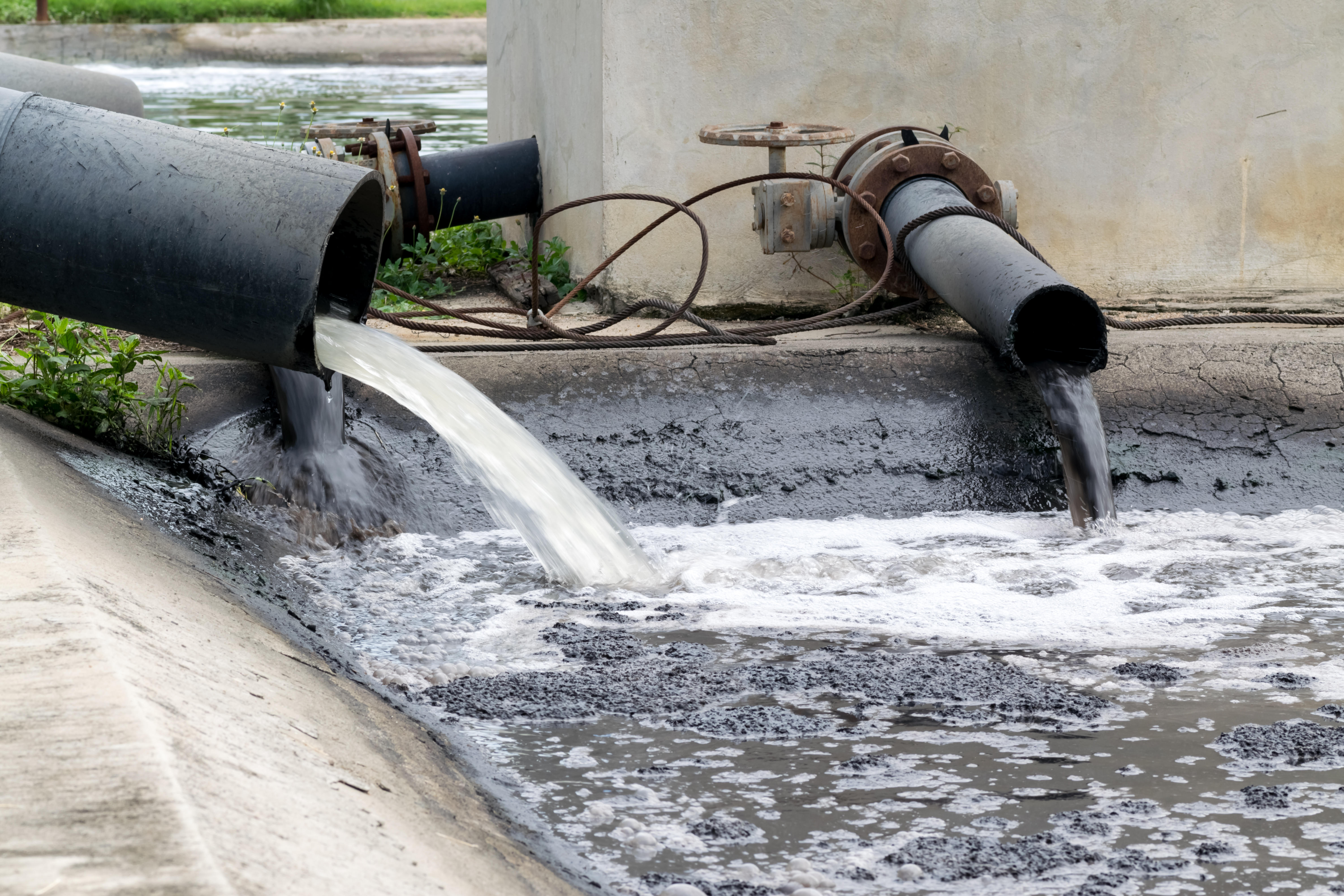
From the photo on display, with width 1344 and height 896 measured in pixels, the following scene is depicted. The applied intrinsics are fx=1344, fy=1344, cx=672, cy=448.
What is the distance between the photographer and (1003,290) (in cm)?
419

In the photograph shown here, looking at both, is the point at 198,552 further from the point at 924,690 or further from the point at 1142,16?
the point at 1142,16

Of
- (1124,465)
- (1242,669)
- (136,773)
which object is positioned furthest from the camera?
(1124,465)

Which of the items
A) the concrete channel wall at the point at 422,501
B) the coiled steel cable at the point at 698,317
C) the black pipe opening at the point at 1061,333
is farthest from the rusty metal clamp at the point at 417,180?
the black pipe opening at the point at 1061,333

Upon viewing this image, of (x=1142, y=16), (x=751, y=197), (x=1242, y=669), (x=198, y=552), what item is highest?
(x=1142, y=16)

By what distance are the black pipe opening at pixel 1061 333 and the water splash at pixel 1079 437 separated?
4 centimetres

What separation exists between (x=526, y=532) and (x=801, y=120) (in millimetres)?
2390

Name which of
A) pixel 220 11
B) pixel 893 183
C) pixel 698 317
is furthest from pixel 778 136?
pixel 220 11

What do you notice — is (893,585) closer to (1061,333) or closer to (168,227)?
(1061,333)

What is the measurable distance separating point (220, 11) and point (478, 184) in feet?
70.5

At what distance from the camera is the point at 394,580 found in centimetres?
365

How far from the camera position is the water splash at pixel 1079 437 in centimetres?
418

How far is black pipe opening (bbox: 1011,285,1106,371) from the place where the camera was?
434 cm

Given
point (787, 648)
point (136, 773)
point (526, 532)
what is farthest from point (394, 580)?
point (136, 773)

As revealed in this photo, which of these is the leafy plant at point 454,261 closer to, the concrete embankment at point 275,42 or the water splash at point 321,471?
the water splash at point 321,471
